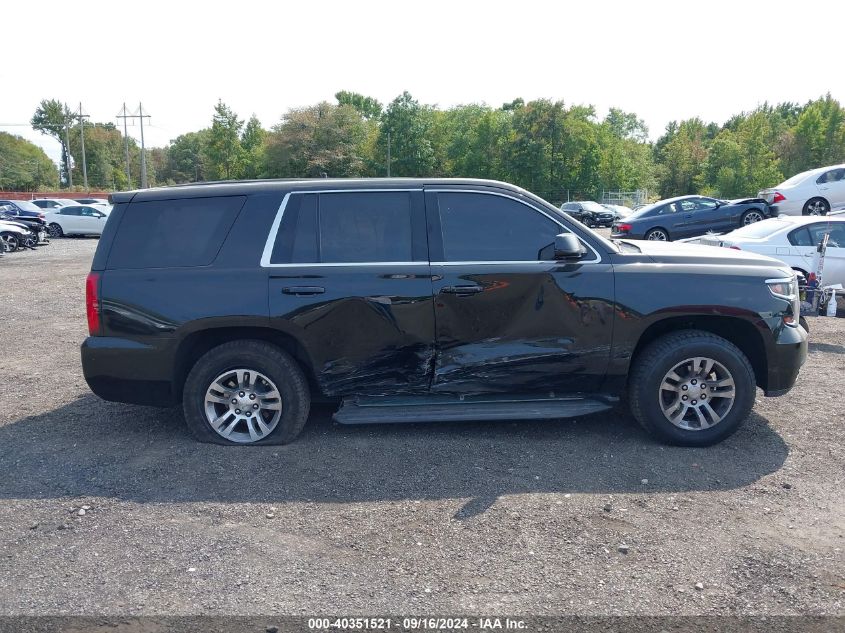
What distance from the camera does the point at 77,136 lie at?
9838 cm

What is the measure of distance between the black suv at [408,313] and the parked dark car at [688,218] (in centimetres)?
1495

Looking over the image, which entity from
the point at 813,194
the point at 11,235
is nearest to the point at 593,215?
the point at 813,194

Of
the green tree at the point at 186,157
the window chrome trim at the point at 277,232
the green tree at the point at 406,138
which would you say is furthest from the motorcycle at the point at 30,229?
the green tree at the point at 186,157

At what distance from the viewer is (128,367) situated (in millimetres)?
5309

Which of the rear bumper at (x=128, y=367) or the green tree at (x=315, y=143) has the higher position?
the green tree at (x=315, y=143)

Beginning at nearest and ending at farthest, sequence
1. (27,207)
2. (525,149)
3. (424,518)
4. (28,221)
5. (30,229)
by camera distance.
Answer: (424,518) < (30,229) < (28,221) < (27,207) < (525,149)

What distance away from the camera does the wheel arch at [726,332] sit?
5.40 metres

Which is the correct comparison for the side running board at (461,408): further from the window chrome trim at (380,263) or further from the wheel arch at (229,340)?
the window chrome trim at (380,263)

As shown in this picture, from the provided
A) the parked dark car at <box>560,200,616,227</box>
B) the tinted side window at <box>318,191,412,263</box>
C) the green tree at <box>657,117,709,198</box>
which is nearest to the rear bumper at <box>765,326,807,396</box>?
the tinted side window at <box>318,191,412,263</box>

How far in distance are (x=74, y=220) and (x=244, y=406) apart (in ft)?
98.9

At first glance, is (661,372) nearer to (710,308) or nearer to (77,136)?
(710,308)

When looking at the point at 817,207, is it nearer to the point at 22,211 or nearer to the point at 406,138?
the point at 22,211

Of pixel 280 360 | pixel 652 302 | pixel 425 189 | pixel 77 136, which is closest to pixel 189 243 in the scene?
pixel 280 360

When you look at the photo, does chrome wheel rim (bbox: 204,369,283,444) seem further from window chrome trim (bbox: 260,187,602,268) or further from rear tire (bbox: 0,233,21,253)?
rear tire (bbox: 0,233,21,253)
